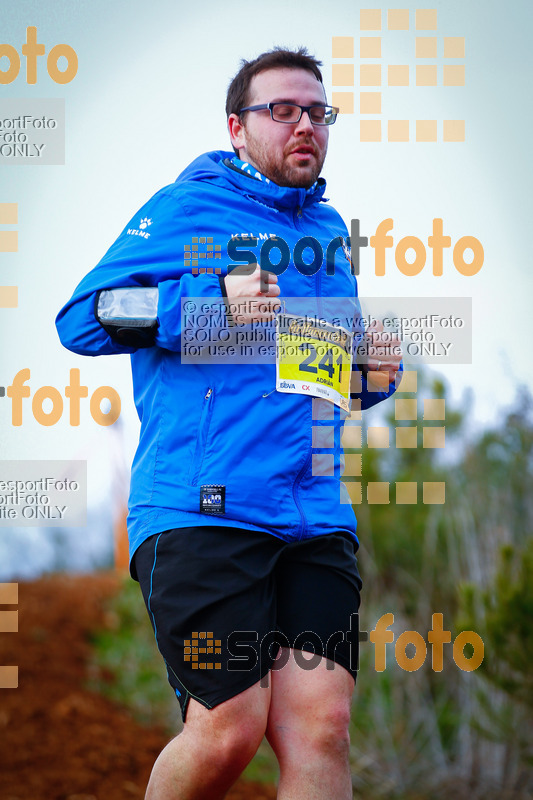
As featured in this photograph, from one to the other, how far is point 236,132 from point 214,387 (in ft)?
3.35

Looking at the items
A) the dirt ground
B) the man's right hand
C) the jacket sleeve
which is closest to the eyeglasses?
the jacket sleeve

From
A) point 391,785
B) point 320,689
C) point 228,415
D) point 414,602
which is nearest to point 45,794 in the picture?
point 391,785

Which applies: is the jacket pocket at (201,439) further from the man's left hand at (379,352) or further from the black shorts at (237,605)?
the man's left hand at (379,352)

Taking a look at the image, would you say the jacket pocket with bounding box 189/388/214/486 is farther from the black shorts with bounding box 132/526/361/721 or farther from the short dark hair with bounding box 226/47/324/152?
the short dark hair with bounding box 226/47/324/152

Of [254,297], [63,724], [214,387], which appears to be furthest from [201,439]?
[63,724]

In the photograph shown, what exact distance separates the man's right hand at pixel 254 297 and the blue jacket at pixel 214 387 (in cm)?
4

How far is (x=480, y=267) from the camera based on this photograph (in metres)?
4.23

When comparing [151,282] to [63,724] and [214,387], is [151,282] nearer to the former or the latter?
[214,387]

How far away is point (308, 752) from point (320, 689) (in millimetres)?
158

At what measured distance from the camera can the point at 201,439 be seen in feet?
7.45

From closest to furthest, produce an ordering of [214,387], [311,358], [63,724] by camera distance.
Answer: [214,387], [311,358], [63,724]

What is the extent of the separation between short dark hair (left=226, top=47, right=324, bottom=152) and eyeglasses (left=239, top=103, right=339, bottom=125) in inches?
6.3

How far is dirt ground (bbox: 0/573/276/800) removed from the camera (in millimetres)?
4449

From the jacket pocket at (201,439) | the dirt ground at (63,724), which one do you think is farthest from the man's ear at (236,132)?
the dirt ground at (63,724)
